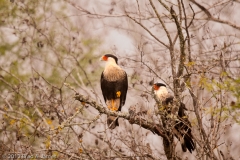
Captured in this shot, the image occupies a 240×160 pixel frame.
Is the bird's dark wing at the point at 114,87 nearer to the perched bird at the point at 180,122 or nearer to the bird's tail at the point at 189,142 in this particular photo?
the perched bird at the point at 180,122

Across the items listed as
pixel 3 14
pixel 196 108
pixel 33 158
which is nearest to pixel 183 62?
pixel 196 108

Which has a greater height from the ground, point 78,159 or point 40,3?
point 40,3

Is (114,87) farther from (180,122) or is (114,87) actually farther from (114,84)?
(180,122)

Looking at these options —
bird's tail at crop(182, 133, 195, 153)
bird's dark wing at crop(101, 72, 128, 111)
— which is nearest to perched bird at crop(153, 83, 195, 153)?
bird's tail at crop(182, 133, 195, 153)

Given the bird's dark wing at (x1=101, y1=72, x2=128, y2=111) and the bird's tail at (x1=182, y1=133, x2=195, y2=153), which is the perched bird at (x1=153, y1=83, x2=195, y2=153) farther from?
the bird's dark wing at (x1=101, y1=72, x2=128, y2=111)

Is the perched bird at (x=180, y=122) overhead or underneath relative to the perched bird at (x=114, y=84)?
underneath

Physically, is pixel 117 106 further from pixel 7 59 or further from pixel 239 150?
pixel 239 150

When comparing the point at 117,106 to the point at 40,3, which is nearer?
the point at 117,106

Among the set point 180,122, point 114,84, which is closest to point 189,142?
point 180,122

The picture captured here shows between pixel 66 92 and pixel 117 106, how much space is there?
10.4 feet

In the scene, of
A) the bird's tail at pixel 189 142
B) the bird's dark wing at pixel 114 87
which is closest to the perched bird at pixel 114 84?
the bird's dark wing at pixel 114 87

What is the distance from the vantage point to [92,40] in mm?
11016

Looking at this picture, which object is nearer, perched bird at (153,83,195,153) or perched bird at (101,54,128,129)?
perched bird at (153,83,195,153)

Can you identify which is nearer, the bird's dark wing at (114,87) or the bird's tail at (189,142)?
the bird's tail at (189,142)
